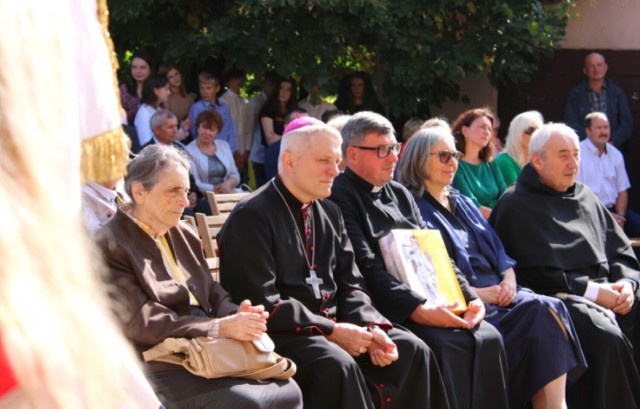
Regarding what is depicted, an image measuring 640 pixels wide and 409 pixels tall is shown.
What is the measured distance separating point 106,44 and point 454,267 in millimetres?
3954

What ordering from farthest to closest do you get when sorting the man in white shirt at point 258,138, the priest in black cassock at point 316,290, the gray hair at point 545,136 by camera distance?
the man in white shirt at point 258,138 < the gray hair at point 545,136 < the priest in black cassock at point 316,290

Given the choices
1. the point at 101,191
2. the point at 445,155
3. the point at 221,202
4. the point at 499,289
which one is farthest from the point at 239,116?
the point at 101,191

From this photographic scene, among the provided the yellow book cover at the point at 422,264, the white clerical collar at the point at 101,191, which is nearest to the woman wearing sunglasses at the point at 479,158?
the yellow book cover at the point at 422,264

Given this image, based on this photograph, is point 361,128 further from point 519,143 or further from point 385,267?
point 519,143

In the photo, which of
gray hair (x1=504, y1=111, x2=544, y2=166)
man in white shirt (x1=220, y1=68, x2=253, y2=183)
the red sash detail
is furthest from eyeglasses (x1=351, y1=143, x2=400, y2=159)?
the red sash detail

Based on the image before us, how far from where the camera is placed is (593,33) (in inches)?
428

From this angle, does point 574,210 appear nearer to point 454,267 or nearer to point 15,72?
point 454,267

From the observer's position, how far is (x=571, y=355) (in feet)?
19.0

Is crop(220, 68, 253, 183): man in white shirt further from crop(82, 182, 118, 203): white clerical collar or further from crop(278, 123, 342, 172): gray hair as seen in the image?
crop(82, 182, 118, 203): white clerical collar

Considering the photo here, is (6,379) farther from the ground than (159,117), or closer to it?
farther from the ground

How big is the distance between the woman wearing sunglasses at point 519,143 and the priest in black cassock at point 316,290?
2.86 metres

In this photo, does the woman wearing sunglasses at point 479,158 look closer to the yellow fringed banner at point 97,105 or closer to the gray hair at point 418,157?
the gray hair at point 418,157

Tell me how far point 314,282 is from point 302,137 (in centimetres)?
74

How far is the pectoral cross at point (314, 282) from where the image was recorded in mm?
4918
